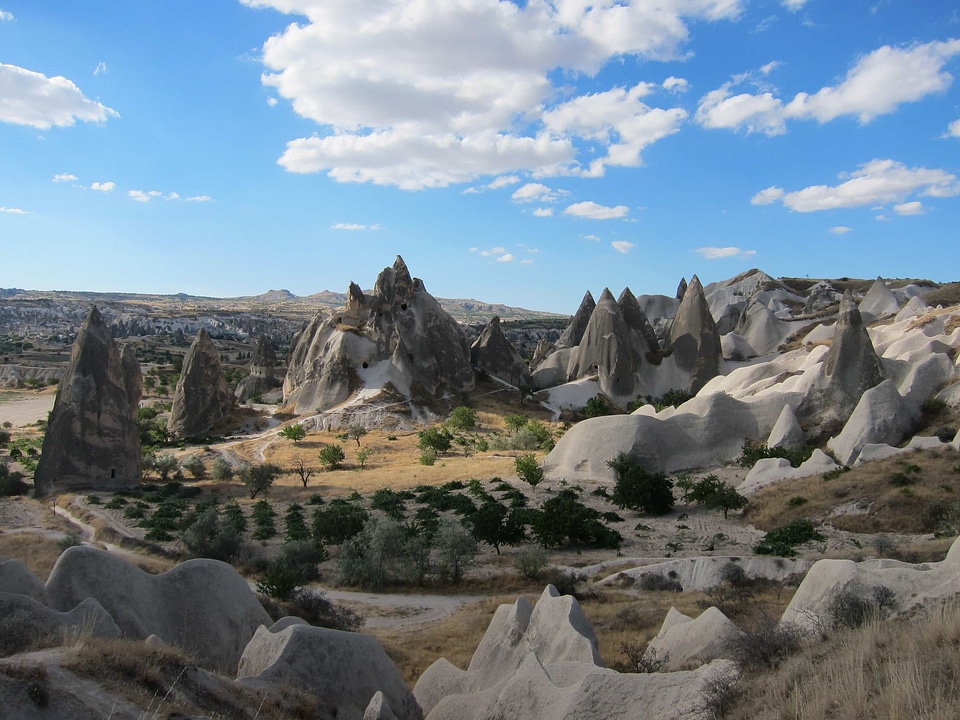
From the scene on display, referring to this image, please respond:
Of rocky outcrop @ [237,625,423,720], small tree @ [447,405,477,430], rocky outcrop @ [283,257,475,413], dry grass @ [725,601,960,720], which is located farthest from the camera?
rocky outcrop @ [283,257,475,413]

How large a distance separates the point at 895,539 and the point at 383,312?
32339 millimetres

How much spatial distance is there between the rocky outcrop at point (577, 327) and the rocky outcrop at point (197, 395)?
82.1 feet

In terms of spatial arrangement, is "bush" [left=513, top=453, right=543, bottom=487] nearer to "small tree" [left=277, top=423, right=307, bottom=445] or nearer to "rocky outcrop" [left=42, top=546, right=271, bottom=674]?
"small tree" [left=277, top=423, right=307, bottom=445]

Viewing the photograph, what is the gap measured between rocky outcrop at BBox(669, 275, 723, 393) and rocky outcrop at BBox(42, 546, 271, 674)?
3800 centimetres

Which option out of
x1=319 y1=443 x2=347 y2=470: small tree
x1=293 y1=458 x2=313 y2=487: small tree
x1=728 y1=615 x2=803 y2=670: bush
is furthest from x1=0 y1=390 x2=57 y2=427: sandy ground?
x1=728 y1=615 x2=803 y2=670: bush

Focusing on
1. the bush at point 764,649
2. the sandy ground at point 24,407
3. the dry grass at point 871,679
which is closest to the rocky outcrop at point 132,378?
the sandy ground at point 24,407

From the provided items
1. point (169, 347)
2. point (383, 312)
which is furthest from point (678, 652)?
point (169, 347)

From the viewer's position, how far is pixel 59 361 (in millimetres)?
75250

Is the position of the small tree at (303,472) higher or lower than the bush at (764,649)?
lower

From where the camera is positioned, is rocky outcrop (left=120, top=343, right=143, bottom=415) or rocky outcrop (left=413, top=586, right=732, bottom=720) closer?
rocky outcrop (left=413, top=586, right=732, bottom=720)

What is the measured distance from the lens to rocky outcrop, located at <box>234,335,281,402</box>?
48906 millimetres

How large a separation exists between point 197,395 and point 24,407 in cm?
2075

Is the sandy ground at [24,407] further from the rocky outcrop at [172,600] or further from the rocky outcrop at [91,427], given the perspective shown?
the rocky outcrop at [172,600]

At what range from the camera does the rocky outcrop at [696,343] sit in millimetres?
44188
